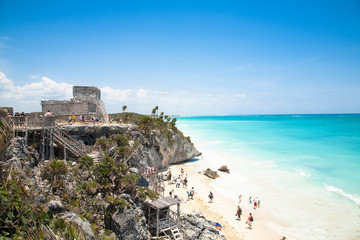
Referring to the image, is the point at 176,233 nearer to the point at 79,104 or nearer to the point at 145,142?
the point at 145,142

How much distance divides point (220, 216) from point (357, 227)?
951cm

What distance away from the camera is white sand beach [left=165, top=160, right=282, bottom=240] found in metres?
14.3

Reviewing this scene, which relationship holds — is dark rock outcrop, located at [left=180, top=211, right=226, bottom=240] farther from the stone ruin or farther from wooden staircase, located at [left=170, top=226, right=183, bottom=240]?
the stone ruin

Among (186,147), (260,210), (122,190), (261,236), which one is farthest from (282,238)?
(186,147)

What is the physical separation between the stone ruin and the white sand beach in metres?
11.4

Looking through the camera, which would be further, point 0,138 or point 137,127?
point 137,127

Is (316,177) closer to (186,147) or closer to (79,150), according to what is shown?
(186,147)

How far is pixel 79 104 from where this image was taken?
72.5 ft

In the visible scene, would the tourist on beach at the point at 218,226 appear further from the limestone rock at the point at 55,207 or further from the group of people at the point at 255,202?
the limestone rock at the point at 55,207

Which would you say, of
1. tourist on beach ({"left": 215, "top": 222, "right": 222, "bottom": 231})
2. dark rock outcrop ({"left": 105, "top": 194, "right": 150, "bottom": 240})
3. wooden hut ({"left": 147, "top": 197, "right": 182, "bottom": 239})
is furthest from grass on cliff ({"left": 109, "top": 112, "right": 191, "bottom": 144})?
dark rock outcrop ({"left": 105, "top": 194, "right": 150, "bottom": 240})

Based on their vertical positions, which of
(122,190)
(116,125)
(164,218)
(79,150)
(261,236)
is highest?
(116,125)

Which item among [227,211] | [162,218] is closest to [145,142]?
[227,211]

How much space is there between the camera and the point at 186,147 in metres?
31.6

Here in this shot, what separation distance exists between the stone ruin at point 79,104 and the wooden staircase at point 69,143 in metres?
4.45
